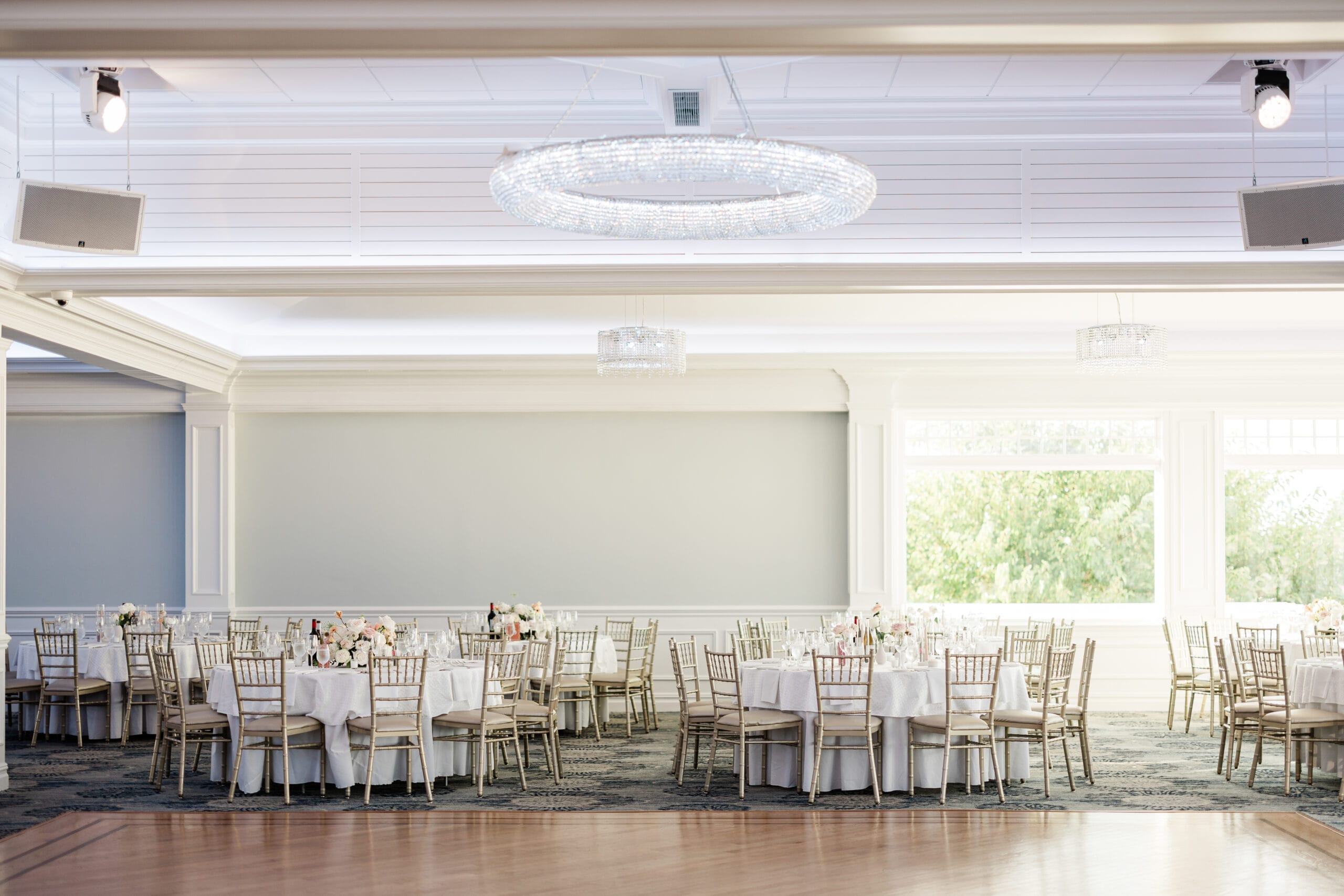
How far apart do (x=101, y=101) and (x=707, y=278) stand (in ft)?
11.8

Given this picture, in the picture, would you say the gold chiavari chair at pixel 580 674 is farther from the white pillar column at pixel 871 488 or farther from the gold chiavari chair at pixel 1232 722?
the gold chiavari chair at pixel 1232 722

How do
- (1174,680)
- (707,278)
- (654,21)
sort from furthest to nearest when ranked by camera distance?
(1174,680) < (707,278) < (654,21)

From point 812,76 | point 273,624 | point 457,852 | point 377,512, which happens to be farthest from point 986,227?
point 273,624

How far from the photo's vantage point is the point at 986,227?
7.62 metres

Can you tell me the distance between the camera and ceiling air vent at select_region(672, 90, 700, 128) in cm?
667

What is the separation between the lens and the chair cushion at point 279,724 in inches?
311

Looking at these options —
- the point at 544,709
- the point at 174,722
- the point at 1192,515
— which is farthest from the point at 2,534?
the point at 1192,515

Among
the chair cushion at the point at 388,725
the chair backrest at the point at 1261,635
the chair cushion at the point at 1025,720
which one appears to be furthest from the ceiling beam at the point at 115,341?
the chair backrest at the point at 1261,635

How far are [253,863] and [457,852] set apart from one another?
1069 mm

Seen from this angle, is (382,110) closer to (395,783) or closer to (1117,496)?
(395,783)

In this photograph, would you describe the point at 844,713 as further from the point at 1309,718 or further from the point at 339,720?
the point at 339,720

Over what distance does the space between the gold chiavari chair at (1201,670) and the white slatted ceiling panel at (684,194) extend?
4478mm

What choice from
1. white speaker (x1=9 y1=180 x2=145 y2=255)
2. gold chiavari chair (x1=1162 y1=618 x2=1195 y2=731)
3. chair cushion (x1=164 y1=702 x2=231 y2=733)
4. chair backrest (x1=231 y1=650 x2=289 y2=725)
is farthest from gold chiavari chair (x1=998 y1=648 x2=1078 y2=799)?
white speaker (x1=9 y1=180 x2=145 y2=255)

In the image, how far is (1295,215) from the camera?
6.77 metres
